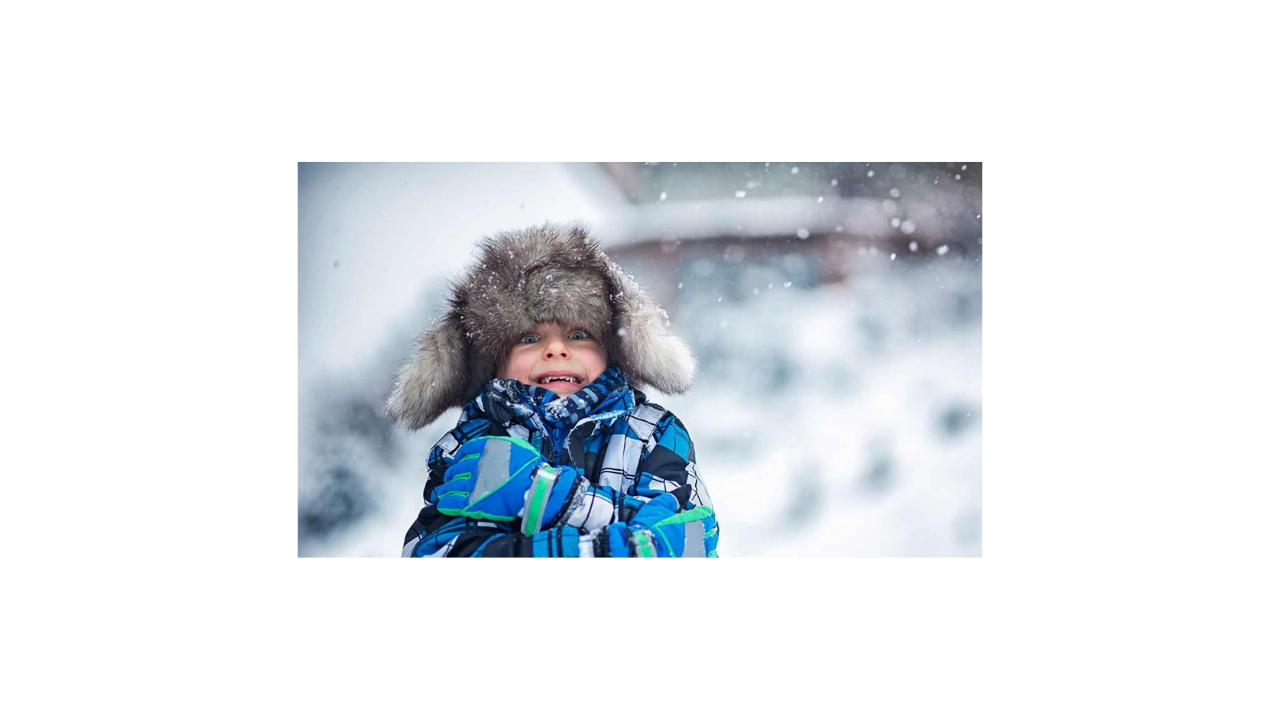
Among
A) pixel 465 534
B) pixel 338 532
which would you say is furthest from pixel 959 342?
pixel 338 532

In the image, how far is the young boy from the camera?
5.33ft

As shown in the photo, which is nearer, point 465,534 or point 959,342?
point 465,534

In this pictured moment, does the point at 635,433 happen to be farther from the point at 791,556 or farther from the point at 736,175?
the point at 736,175

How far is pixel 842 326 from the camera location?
1.93 meters

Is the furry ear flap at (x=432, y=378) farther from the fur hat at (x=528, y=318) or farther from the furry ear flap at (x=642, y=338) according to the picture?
the furry ear flap at (x=642, y=338)

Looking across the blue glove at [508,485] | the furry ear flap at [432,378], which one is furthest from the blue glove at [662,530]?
the furry ear flap at [432,378]

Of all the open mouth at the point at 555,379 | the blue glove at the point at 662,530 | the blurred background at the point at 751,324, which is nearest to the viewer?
the blue glove at the point at 662,530

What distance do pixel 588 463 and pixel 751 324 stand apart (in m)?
0.54

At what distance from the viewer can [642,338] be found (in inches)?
70.7

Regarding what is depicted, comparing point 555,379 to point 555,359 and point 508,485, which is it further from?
point 508,485

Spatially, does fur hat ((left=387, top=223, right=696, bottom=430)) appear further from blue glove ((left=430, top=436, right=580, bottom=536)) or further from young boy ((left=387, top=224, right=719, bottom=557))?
blue glove ((left=430, top=436, right=580, bottom=536))

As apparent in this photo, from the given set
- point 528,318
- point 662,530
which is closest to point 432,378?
point 528,318

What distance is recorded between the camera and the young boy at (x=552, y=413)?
1.62 meters

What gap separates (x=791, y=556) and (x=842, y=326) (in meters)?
0.57
